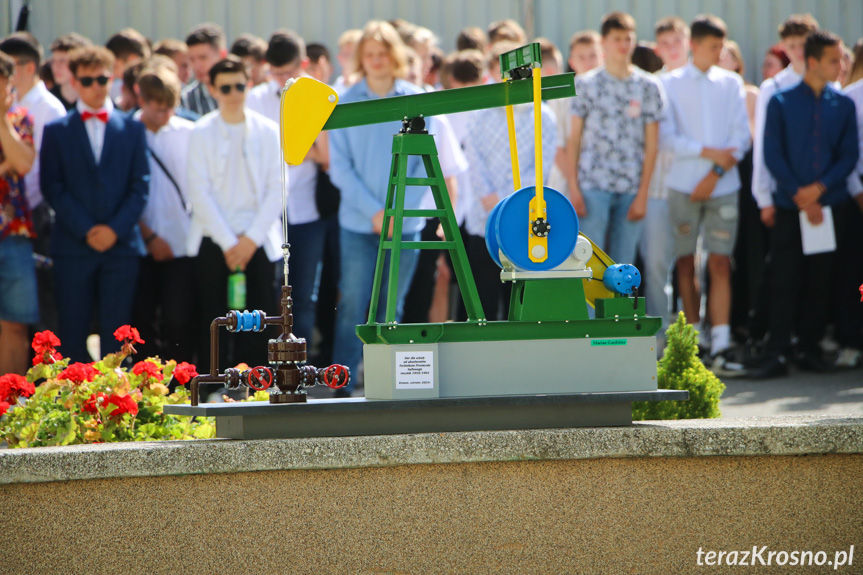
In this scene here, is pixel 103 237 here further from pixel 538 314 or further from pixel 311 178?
pixel 538 314

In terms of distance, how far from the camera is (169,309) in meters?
8.05

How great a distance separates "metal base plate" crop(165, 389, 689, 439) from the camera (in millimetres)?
3766

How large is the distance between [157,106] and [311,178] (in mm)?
1232

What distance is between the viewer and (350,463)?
3639 mm

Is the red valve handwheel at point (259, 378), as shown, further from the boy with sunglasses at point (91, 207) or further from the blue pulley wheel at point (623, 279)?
the boy with sunglasses at point (91, 207)

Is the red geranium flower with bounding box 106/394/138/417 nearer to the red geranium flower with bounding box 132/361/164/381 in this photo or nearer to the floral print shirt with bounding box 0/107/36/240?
the red geranium flower with bounding box 132/361/164/381

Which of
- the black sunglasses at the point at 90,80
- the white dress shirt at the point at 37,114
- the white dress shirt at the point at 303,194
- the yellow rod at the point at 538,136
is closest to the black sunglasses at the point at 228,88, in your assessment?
the white dress shirt at the point at 303,194

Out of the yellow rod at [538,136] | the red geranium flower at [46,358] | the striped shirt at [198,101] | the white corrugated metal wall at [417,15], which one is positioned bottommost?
the red geranium flower at [46,358]

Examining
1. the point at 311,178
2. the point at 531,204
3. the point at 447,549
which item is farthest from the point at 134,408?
the point at 311,178

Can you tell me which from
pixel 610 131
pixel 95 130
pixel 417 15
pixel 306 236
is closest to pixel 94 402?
pixel 95 130

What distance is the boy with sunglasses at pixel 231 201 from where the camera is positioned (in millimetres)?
7793

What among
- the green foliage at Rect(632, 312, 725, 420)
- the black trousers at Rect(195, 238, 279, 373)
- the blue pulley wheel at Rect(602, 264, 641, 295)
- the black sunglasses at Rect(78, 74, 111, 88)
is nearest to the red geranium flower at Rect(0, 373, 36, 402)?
the blue pulley wheel at Rect(602, 264, 641, 295)

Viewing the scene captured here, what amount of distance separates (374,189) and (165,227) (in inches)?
62.2

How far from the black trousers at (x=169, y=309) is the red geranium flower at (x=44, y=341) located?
3.10m
